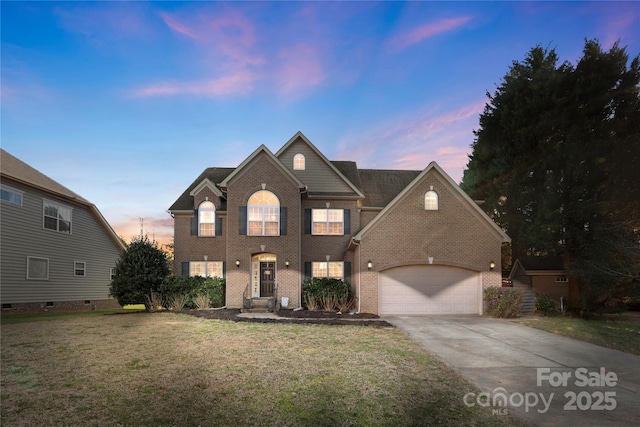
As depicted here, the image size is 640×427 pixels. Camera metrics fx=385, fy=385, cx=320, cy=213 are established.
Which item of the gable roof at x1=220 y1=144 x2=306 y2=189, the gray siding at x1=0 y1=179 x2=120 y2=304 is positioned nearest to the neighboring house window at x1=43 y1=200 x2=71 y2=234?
the gray siding at x1=0 y1=179 x2=120 y2=304

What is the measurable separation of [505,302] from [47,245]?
24.1 m

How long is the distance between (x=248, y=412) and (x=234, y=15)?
14.7 metres

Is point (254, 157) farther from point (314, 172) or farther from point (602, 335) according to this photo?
point (602, 335)

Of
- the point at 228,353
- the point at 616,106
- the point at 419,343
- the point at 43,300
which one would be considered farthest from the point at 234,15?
the point at 616,106

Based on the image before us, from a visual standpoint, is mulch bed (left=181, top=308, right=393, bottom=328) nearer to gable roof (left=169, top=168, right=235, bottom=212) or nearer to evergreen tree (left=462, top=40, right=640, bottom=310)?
gable roof (left=169, top=168, right=235, bottom=212)

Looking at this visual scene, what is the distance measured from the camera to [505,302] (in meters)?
17.5

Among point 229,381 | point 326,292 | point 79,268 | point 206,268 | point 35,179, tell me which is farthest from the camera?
point 79,268

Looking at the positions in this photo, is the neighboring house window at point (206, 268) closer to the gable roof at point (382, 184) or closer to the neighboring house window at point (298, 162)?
the neighboring house window at point (298, 162)

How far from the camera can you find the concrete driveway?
243 inches

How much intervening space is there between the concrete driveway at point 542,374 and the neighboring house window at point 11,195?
19778 millimetres

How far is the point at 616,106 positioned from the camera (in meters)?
23.1

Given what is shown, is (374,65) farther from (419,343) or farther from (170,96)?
(419,343)

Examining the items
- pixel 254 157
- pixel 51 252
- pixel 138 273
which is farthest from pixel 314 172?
pixel 51 252

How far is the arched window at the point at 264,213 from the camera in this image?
20391 millimetres
